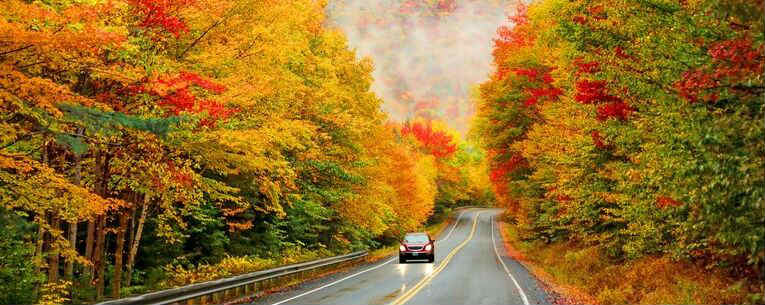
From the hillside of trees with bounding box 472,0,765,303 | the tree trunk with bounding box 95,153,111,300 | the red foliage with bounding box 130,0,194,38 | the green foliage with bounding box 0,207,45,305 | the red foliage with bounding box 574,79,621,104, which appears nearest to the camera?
the hillside of trees with bounding box 472,0,765,303

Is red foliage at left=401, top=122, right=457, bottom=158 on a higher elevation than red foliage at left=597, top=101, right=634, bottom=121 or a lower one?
higher

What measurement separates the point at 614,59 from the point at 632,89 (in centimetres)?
153

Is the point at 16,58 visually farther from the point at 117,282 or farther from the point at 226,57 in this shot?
the point at 117,282

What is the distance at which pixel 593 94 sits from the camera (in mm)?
16469

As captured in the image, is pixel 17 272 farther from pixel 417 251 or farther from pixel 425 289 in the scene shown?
pixel 417 251

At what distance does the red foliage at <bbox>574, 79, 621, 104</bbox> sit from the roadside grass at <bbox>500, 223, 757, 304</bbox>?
14.8 feet

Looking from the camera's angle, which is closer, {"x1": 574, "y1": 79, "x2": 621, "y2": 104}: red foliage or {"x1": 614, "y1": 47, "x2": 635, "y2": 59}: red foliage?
{"x1": 614, "y1": 47, "x2": 635, "y2": 59}: red foliage

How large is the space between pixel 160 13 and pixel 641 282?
45.7 feet

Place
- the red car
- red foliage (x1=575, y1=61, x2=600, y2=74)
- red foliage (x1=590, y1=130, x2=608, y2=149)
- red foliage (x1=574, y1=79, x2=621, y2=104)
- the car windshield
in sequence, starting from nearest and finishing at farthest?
1. red foliage (x1=575, y1=61, x2=600, y2=74)
2. red foliage (x1=574, y1=79, x2=621, y2=104)
3. red foliage (x1=590, y1=130, x2=608, y2=149)
4. the red car
5. the car windshield

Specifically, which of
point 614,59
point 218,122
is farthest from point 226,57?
point 614,59

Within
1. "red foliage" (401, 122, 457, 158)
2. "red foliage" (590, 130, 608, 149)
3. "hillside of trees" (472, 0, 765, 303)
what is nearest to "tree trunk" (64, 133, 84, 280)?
"hillside of trees" (472, 0, 765, 303)

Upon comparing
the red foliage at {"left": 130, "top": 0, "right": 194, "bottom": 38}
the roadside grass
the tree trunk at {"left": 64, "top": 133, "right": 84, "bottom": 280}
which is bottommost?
the roadside grass

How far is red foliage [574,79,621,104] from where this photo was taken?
53.2 feet

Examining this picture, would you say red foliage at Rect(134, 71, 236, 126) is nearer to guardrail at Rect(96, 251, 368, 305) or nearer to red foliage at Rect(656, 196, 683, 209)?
guardrail at Rect(96, 251, 368, 305)
